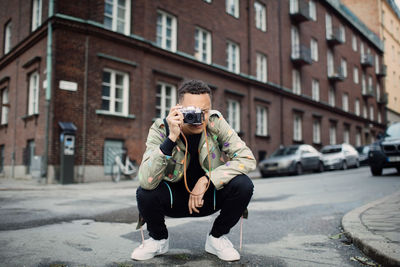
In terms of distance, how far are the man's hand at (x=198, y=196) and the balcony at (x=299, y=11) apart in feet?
84.3

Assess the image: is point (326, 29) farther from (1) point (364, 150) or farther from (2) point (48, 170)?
(2) point (48, 170)

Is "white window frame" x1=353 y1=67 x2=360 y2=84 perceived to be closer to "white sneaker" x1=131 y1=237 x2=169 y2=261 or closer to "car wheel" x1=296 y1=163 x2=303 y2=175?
"car wheel" x1=296 y1=163 x2=303 y2=175

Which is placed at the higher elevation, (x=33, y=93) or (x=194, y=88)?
(x=33, y=93)

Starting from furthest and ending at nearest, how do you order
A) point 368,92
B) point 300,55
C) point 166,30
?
point 368,92, point 300,55, point 166,30

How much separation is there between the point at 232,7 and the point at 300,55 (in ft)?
23.3

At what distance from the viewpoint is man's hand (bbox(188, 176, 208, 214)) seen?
113 inches

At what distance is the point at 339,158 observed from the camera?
20.9 meters

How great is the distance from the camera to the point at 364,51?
40.6 m

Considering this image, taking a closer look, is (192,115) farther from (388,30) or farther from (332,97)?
(388,30)

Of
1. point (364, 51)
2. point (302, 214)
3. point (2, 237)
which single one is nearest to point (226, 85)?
point (302, 214)

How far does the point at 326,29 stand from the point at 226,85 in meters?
16.2

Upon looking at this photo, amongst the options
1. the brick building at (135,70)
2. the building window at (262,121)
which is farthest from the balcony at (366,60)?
the building window at (262,121)

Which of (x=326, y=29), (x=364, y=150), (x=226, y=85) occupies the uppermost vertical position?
(x=326, y=29)

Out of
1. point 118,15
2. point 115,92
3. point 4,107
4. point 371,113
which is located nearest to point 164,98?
point 115,92
